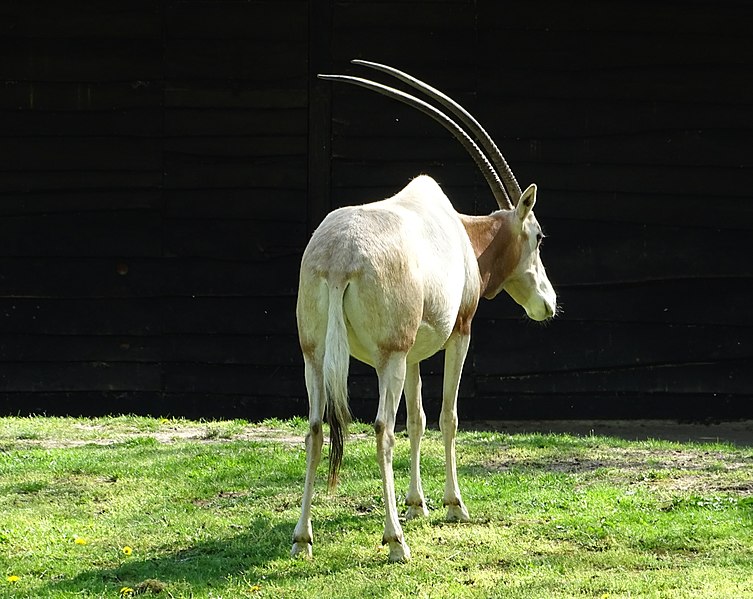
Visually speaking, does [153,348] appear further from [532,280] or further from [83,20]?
[532,280]

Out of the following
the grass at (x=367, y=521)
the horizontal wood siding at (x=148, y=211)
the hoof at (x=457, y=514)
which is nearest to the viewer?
the grass at (x=367, y=521)

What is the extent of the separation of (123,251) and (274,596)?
6.69m

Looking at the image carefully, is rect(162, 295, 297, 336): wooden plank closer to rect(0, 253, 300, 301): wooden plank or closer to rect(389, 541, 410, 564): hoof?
rect(0, 253, 300, 301): wooden plank

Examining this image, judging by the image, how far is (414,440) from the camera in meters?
7.05

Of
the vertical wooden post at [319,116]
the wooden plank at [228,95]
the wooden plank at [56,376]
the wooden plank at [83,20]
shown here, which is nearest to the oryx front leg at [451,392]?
Result: the vertical wooden post at [319,116]

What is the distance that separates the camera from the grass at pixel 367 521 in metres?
5.74

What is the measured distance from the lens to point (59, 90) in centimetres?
1162

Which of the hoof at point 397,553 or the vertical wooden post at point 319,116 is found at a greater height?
the vertical wooden post at point 319,116

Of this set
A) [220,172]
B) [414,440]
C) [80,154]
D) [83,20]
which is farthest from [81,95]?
[414,440]

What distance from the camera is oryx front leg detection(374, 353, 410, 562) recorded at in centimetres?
595

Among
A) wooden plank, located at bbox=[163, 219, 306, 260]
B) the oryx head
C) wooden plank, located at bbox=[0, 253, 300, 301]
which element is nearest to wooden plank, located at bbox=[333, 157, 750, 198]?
wooden plank, located at bbox=[163, 219, 306, 260]

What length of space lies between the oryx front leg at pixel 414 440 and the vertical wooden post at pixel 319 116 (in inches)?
176

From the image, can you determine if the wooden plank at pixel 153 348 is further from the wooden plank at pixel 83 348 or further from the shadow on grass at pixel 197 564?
the shadow on grass at pixel 197 564

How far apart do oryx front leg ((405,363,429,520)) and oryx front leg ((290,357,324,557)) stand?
100 cm
